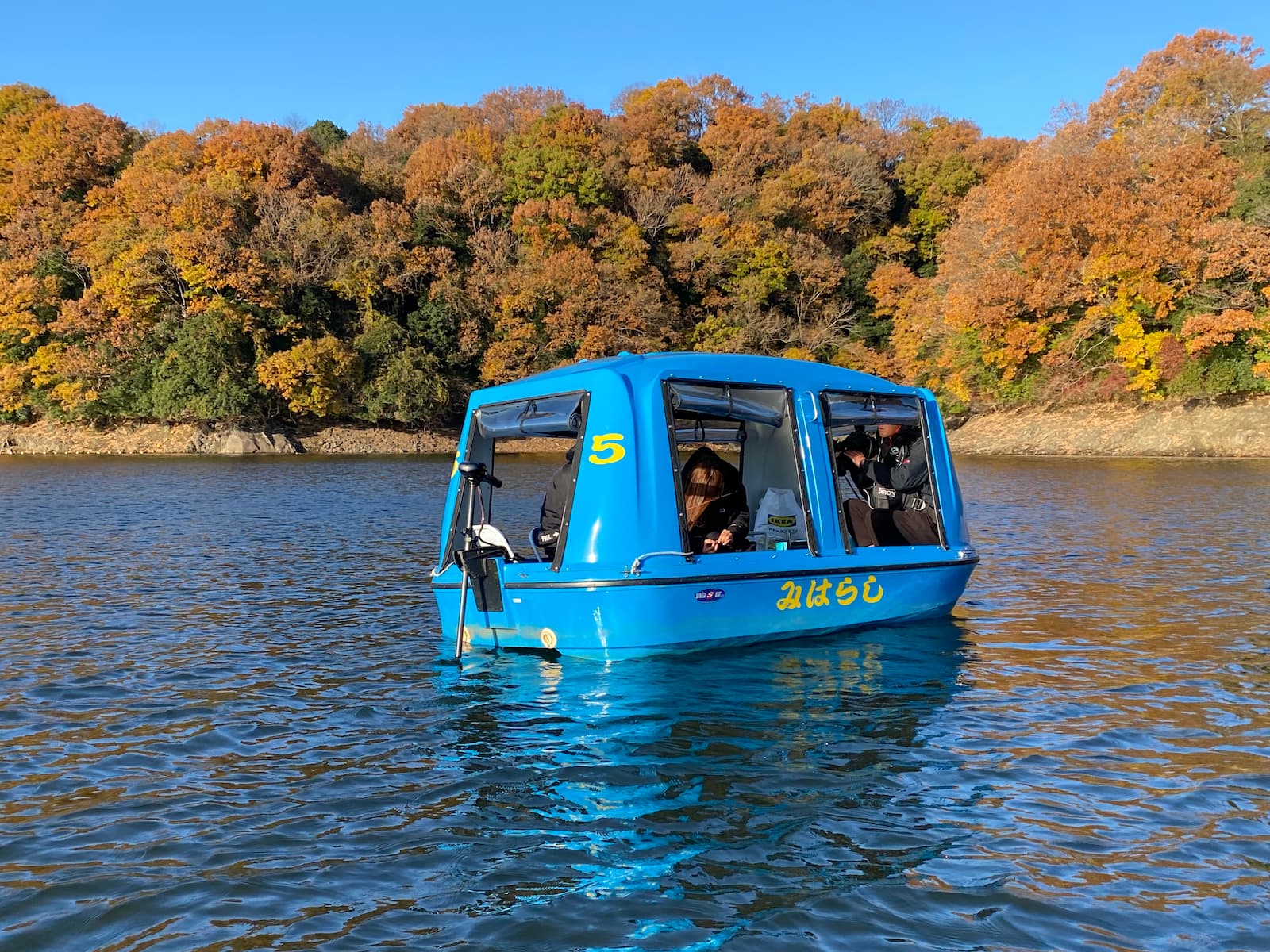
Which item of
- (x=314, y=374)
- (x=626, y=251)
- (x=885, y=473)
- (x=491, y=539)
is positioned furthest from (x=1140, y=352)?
(x=491, y=539)

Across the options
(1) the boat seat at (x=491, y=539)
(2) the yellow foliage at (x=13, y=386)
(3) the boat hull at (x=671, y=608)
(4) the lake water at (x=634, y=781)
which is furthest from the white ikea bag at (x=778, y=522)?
(2) the yellow foliage at (x=13, y=386)

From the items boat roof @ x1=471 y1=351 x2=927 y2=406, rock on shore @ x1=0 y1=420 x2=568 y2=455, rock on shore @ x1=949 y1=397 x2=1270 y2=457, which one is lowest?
rock on shore @ x1=949 y1=397 x2=1270 y2=457

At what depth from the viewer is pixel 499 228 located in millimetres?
74938

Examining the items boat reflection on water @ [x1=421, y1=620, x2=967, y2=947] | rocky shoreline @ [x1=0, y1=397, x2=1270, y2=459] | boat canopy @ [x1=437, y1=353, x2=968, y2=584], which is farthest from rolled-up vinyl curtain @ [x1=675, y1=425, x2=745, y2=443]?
rocky shoreline @ [x1=0, y1=397, x2=1270, y2=459]

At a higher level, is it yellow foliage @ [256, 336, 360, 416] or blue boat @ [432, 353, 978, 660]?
yellow foliage @ [256, 336, 360, 416]

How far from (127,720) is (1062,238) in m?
51.1

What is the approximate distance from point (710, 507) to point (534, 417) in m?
2.13

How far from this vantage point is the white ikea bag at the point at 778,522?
1144 centimetres

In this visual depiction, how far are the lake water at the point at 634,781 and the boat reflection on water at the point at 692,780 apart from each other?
0.09ft

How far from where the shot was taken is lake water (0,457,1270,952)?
17.2 feet

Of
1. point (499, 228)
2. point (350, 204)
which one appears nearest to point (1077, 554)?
point (499, 228)

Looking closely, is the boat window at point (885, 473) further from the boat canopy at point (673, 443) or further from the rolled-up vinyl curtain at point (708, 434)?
the rolled-up vinyl curtain at point (708, 434)

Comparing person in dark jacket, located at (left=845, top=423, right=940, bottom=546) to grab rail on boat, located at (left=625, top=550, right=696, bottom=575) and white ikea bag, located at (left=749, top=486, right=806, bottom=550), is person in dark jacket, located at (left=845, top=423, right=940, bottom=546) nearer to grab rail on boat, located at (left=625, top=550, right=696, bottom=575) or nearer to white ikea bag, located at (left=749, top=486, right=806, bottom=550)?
white ikea bag, located at (left=749, top=486, right=806, bottom=550)

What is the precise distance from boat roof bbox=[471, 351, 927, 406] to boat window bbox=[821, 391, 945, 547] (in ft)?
0.71
